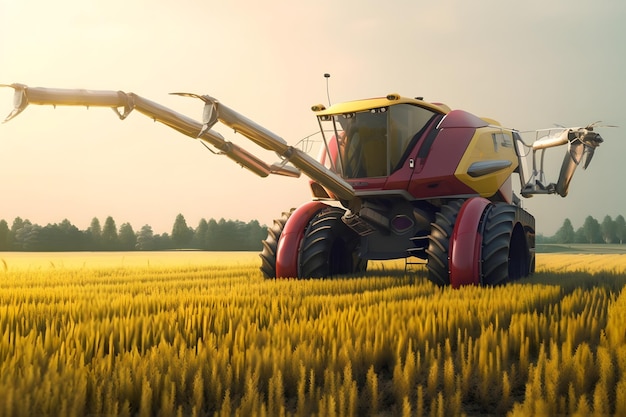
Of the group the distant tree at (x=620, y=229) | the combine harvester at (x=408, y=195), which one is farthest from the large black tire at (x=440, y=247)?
the distant tree at (x=620, y=229)

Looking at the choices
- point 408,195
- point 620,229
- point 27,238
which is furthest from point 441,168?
point 620,229

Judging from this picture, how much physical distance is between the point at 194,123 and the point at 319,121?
2.83 meters

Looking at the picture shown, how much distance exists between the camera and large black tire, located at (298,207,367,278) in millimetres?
10414

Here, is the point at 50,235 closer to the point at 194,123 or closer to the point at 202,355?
the point at 194,123

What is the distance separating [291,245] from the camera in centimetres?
1052

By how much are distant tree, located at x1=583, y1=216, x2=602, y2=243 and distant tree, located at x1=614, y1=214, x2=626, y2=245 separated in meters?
2.46

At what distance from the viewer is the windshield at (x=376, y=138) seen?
10.2 metres

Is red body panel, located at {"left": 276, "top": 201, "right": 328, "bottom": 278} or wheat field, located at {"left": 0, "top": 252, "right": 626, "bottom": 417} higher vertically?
red body panel, located at {"left": 276, "top": 201, "right": 328, "bottom": 278}

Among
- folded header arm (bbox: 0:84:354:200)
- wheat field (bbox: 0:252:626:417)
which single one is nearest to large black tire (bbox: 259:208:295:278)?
folded header arm (bbox: 0:84:354:200)

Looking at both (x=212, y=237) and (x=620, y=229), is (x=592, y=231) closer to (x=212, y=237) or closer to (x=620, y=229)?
(x=620, y=229)

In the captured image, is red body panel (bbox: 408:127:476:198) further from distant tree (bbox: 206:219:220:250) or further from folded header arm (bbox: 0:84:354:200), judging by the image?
distant tree (bbox: 206:219:220:250)

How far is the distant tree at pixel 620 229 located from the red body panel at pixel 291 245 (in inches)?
3340

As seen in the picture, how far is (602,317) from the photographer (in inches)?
239

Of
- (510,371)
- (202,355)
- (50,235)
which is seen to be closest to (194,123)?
(202,355)
